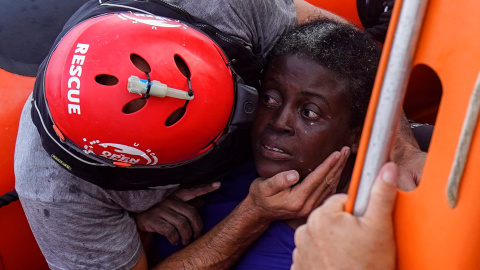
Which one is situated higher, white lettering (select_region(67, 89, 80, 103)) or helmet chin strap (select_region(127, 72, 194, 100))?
helmet chin strap (select_region(127, 72, 194, 100))

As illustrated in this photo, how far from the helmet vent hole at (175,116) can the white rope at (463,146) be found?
803mm

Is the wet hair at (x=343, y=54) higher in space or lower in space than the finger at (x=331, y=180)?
higher

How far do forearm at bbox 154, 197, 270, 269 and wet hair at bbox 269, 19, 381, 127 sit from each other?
19.4 inches

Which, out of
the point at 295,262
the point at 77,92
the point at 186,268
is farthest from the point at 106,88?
the point at 186,268

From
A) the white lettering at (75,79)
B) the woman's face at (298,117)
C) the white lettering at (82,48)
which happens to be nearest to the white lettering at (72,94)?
the white lettering at (75,79)

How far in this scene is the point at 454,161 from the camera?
2.89 feet

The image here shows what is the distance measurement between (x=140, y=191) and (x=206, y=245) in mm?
386

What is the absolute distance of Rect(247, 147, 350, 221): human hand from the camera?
5.98ft

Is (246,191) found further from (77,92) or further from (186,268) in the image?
(77,92)

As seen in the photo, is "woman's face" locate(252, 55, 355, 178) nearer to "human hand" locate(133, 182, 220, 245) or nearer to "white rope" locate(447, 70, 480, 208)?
"human hand" locate(133, 182, 220, 245)

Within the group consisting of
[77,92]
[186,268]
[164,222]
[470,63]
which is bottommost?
[186,268]

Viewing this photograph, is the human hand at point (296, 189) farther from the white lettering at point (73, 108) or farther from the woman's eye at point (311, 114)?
the white lettering at point (73, 108)

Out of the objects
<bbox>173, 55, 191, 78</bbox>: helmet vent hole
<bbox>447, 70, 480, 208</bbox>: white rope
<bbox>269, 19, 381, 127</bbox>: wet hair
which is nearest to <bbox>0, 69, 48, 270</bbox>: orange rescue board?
<bbox>173, 55, 191, 78</bbox>: helmet vent hole

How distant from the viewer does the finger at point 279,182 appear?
1.80m
